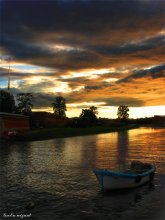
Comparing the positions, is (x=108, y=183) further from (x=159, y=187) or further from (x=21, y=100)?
(x=21, y=100)

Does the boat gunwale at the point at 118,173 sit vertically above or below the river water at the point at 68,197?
above

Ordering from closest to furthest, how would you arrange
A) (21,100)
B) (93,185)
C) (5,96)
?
(93,185) → (5,96) → (21,100)

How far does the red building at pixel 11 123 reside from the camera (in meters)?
99.0

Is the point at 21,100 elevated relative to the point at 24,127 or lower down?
elevated

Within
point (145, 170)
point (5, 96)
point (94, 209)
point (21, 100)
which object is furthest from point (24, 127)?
point (94, 209)

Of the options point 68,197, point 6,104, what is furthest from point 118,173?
point 6,104

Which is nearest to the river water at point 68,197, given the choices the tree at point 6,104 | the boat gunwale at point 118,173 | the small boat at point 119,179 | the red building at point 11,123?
the small boat at point 119,179

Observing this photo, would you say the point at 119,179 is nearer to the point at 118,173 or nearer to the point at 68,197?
the point at 118,173

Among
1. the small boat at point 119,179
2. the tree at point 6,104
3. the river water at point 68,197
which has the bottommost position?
the river water at point 68,197

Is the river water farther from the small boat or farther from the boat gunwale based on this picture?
the boat gunwale

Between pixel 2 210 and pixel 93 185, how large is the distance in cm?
993

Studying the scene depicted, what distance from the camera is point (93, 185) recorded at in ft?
104

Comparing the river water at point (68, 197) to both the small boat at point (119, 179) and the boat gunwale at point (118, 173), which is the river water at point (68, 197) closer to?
the small boat at point (119, 179)

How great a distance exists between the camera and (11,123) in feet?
346
